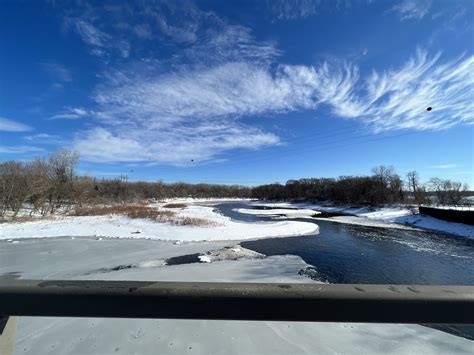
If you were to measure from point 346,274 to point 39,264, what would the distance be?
12.4m

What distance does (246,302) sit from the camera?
4.80 ft

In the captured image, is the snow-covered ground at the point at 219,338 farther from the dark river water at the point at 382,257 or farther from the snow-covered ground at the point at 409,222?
the snow-covered ground at the point at 409,222

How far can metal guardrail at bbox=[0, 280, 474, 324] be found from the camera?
1421 mm

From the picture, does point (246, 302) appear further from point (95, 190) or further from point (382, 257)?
point (95, 190)

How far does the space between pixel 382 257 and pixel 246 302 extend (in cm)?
1663

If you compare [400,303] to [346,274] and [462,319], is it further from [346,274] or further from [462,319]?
[346,274]

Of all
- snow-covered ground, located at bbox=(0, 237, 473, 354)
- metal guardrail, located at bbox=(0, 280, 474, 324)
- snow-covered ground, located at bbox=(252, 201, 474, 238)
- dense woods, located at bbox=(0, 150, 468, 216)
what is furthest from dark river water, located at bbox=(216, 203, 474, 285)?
dense woods, located at bbox=(0, 150, 468, 216)

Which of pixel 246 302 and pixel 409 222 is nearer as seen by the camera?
pixel 246 302

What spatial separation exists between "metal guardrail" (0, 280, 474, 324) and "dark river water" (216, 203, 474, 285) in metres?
10.3

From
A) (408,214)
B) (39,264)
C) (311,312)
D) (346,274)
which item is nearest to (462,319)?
(311,312)

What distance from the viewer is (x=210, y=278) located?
887cm

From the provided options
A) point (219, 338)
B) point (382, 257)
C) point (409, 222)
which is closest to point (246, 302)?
point (219, 338)

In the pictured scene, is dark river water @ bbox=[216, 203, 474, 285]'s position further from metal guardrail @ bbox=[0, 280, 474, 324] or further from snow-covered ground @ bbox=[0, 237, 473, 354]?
metal guardrail @ bbox=[0, 280, 474, 324]

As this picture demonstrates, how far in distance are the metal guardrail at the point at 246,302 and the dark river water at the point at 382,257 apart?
10302mm
